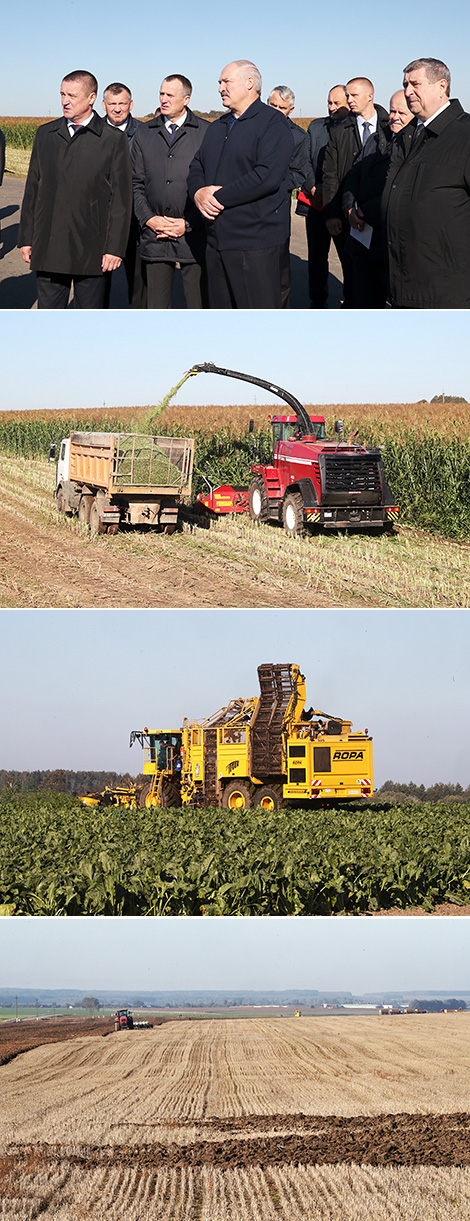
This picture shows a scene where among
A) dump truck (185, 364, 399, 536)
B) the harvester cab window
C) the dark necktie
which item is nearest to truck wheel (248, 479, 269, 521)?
dump truck (185, 364, 399, 536)

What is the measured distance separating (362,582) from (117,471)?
125 inches

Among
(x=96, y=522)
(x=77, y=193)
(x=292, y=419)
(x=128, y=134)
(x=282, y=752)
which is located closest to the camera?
(x=77, y=193)

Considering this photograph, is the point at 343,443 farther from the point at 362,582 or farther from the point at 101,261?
the point at 101,261

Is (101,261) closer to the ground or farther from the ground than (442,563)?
farther from the ground

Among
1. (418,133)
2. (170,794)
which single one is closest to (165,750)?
(170,794)

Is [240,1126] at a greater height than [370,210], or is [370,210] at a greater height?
[370,210]

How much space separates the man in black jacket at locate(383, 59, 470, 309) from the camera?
745 centimetres

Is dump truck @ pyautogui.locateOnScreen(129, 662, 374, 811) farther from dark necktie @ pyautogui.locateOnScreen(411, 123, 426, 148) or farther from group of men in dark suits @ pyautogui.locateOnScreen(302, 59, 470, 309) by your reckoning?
dark necktie @ pyautogui.locateOnScreen(411, 123, 426, 148)

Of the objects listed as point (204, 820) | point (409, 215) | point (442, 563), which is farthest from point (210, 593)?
point (204, 820)

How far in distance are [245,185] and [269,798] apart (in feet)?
26.2

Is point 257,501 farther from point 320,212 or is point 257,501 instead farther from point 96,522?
point 320,212

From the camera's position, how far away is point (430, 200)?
7680 millimetres

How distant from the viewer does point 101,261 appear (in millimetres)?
8328

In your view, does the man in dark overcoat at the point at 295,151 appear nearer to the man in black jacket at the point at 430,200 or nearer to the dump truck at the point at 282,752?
the man in black jacket at the point at 430,200
